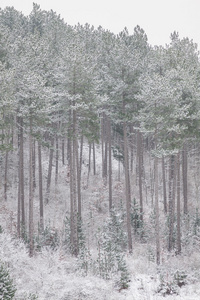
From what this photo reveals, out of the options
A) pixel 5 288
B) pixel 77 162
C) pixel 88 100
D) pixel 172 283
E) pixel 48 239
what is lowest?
pixel 48 239

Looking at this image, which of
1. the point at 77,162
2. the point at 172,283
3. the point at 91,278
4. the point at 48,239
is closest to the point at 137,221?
the point at 77,162

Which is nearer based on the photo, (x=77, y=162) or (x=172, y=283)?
(x=172, y=283)

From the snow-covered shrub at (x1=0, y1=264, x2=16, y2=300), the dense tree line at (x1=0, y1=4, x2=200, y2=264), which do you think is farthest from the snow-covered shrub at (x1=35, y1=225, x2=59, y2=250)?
the snow-covered shrub at (x1=0, y1=264, x2=16, y2=300)

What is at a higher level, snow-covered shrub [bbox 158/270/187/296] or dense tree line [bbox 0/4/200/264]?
dense tree line [bbox 0/4/200/264]

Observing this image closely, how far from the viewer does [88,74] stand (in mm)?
19266

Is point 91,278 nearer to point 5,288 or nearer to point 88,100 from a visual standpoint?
point 5,288

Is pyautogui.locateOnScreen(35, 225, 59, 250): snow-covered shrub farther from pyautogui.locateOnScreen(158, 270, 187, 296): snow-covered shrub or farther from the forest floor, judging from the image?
pyautogui.locateOnScreen(158, 270, 187, 296): snow-covered shrub

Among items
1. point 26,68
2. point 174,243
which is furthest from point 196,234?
point 26,68

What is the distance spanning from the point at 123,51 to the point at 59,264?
14.5 metres

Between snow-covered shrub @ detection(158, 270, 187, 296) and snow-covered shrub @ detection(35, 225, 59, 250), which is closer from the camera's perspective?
snow-covered shrub @ detection(158, 270, 187, 296)

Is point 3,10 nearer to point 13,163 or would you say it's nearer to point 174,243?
point 13,163

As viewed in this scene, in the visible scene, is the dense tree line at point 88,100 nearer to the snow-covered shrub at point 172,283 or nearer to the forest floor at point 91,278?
the forest floor at point 91,278

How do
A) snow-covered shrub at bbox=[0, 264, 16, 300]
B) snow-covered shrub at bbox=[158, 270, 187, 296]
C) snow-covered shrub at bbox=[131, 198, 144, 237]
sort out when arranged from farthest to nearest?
1. snow-covered shrub at bbox=[131, 198, 144, 237]
2. snow-covered shrub at bbox=[158, 270, 187, 296]
3. snow-covered shrub at bbox=[0, 264, 16, 300]

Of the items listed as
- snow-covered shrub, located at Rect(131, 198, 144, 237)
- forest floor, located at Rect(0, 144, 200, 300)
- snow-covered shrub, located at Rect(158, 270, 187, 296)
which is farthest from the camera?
snow-covered shrub, located at Rect(131, 198, 144, 237)
